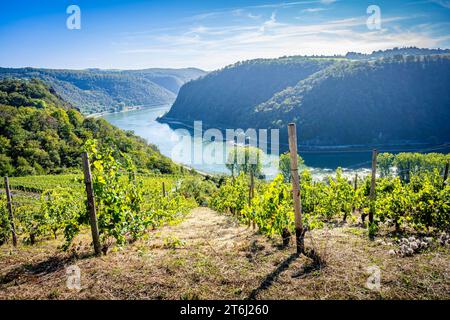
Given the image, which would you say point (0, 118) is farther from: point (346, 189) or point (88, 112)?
point (88, 112)

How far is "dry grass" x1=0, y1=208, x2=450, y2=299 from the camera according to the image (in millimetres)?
4414

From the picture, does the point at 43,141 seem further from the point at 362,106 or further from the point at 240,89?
the point at 240,89

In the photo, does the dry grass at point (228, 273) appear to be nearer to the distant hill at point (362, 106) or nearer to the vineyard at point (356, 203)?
the vineyard at point (356, 203)

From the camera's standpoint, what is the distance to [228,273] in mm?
5016

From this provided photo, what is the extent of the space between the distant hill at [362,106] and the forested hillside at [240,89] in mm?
1054

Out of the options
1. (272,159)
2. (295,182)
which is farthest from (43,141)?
(295,182)

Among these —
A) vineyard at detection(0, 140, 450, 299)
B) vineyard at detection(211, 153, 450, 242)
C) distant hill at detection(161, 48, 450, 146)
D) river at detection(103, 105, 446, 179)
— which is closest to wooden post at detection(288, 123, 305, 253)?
vineyard at detection(0, 140, 450, 299)

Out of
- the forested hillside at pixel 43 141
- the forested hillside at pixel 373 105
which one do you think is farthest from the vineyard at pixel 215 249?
the forested hillside at pixel 373 105

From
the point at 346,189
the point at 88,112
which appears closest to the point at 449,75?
the point at 346,189

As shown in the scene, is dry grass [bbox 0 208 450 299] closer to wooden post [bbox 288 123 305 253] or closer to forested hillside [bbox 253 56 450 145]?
wooden post [bbox 288 123 305 253]

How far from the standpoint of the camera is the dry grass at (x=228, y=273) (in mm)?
4414

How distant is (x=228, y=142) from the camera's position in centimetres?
10338

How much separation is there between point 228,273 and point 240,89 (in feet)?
548
